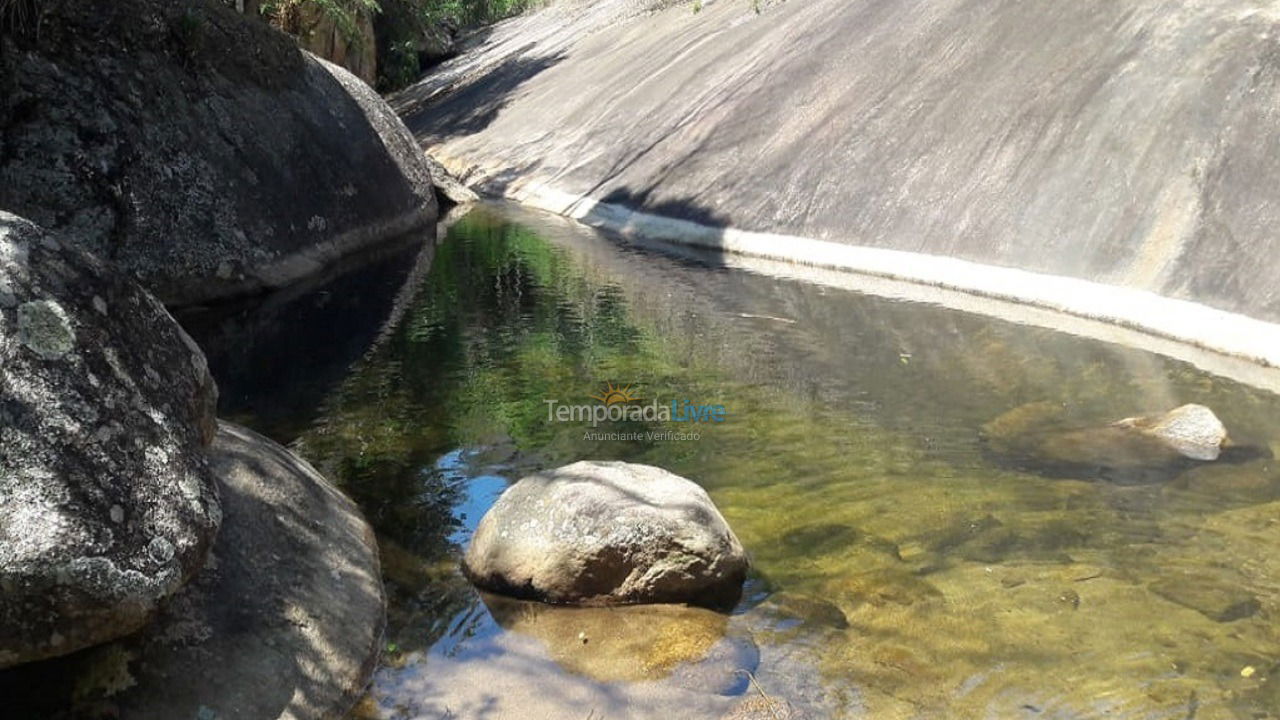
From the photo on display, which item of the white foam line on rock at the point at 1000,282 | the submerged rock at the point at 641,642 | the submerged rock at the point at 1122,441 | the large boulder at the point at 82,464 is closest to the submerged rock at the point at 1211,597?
the submerged rock at the point at 1122,441

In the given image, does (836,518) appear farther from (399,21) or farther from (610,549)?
(399,21)

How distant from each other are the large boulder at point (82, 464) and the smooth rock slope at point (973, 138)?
10442 millimetres

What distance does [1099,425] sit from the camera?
9.52 meters

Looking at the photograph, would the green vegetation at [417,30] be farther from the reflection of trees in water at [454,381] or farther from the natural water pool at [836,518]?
the natural water pool at [836,518]

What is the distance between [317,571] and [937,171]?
12933 millimetres

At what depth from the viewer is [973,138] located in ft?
56.4

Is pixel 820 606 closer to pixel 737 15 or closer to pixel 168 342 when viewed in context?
pixel 168 342

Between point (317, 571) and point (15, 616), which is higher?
point (15, 616)

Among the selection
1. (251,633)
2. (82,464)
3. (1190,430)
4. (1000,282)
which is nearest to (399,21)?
(1000,282)

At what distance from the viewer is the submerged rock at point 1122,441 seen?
28.5ft

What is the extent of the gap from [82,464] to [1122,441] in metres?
7.22

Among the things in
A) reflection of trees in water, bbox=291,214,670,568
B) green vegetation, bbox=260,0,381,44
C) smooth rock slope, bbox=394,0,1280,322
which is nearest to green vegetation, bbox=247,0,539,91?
green vegetation, bbox=260,0,381,44

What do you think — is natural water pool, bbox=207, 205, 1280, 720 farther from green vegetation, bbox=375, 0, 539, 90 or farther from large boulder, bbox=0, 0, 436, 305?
green vegetation, bbox=375, 0, 539, 90

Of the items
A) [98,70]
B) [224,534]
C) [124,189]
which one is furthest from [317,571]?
[98,70]
